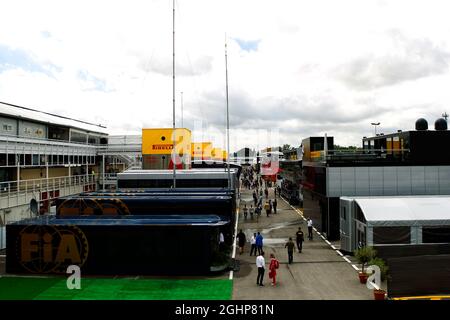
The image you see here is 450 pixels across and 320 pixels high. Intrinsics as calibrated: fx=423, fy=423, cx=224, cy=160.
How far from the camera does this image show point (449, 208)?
22.0 metres

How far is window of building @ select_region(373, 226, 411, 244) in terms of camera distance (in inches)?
814

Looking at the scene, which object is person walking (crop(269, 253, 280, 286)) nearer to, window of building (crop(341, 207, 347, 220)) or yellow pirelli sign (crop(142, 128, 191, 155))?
window of building (crop(341, 207, 347, 220))

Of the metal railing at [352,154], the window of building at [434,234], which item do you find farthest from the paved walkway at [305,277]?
the metal railing at [352,154]

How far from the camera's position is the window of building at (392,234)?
2069 cm

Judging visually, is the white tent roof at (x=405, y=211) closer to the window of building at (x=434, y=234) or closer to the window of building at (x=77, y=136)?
the window of building at (x=434, y=234)

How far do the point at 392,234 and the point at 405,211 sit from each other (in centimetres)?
165

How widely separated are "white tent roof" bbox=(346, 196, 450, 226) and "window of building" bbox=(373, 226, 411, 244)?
252mm

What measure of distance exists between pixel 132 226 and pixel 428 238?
14.4m

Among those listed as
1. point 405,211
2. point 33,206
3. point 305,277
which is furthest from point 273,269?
point 33,206

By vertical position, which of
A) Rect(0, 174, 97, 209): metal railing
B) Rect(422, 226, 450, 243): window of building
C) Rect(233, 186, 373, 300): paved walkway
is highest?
Rect(0, 174, 97, 209): metal railing

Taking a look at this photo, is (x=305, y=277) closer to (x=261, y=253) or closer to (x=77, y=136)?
(x=261, y=253)

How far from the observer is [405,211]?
848 inches

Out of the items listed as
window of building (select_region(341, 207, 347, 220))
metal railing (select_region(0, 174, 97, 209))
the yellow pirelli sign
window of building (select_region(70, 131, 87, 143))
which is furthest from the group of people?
window of building (select_region(70, 131, 87, 143))

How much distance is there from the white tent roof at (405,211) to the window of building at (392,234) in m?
0.25
